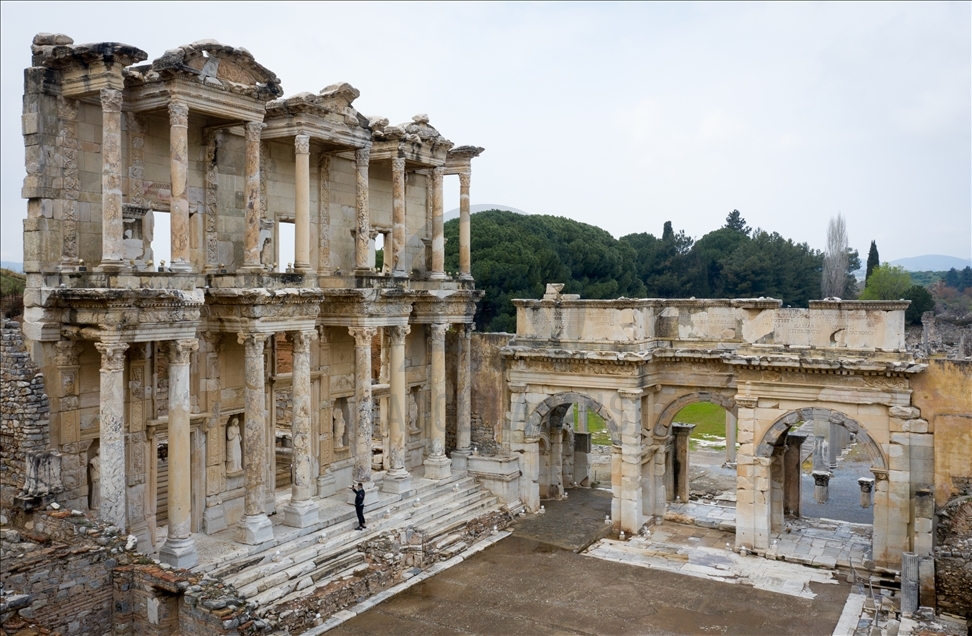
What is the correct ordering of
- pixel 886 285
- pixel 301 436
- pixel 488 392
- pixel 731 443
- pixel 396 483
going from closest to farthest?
Result: pixel 301 436 → pixel 396 483 → pixel 488 392 → pixel 731 443 → pixel 886 285

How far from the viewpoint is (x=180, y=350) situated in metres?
13.6

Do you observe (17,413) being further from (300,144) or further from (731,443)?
(731,443)

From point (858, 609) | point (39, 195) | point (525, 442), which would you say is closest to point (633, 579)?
point (858, 609)

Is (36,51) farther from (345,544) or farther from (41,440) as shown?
(345,544)

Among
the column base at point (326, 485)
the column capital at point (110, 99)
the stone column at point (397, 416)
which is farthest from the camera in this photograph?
the stone column at point (397, 416)

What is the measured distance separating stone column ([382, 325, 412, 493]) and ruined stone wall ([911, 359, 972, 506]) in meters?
11.7

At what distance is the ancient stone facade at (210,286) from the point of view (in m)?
13.0

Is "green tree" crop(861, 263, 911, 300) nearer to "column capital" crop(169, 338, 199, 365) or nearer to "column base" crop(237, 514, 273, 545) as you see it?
"column base" crop(237, 514, 273, 545)

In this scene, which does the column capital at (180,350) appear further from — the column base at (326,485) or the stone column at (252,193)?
the column base at (326,485)

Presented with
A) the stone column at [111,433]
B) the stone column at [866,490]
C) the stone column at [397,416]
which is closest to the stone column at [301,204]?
the stone column at [397,416]

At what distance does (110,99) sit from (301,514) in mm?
8708

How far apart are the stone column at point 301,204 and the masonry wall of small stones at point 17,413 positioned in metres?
5.46

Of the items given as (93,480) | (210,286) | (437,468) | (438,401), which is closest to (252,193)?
(210,286)

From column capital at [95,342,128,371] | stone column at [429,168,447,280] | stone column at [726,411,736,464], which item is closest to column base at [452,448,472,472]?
stone column at [429,168,447,280]
